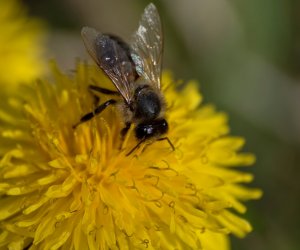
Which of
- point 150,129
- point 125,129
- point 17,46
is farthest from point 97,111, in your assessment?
point 17,46

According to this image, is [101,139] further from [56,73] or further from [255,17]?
[255,17]

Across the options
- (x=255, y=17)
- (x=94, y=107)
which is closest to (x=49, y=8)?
(x=255, y=17)

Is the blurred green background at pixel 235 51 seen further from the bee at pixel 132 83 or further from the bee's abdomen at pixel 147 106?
the bee's abdomen at pixel 147 106

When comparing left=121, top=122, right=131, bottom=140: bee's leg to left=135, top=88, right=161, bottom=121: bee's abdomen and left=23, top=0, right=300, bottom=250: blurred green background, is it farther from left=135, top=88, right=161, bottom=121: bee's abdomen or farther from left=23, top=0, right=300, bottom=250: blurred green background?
left=23, top=0, right=300, bottom=250: blurred green background

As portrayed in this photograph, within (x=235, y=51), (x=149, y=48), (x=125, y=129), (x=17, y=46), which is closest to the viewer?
(x=125, y=129)

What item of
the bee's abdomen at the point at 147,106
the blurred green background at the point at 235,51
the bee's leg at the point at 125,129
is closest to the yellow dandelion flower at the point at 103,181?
the bee's leg at the point at 125,129

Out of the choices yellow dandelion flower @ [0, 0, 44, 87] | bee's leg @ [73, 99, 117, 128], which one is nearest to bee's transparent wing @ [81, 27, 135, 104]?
bee's leg @ [73, 99, 117, 128]

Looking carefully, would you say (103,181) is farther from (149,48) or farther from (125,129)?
(149,48)
